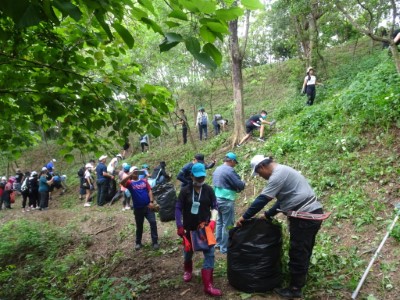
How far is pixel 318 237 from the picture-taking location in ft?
18.5

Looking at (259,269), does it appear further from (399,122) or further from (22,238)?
(22,238)

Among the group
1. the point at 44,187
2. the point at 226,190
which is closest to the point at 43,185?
the point at 44,187

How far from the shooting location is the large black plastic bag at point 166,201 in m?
8.52

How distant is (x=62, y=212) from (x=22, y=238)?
3140 millimetres

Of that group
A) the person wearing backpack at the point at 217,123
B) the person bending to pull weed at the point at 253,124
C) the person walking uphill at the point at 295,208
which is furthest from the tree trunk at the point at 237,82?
the person walking uphill at the point at 295,208

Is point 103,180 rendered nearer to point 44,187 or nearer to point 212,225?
point 44,187

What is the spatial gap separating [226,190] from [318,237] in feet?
6.07

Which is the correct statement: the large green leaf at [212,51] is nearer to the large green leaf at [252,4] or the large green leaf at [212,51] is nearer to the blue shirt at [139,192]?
the large green leaf at [252,4]

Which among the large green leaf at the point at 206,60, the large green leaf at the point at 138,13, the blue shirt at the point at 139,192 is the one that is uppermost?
the large green leaf at the point at 138,13

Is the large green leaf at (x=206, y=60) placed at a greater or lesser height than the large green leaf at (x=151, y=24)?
lesser

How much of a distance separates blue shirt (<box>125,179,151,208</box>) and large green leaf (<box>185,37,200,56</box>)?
16.8 ft

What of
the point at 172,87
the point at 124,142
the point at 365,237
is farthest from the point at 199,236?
the point at 172,87

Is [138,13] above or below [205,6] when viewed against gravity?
above

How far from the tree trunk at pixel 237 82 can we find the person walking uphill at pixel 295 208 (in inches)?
343
